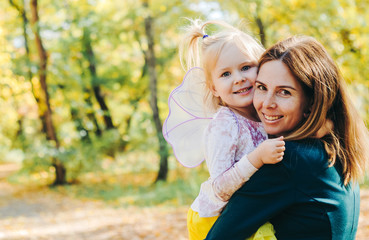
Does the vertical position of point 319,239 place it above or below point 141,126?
above

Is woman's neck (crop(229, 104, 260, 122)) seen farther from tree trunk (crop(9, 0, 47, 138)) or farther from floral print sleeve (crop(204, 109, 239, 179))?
tree trunk (crop(9, 0, 47, 138))

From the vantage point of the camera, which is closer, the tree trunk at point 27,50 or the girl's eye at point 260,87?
the girl's eye at point 260,87

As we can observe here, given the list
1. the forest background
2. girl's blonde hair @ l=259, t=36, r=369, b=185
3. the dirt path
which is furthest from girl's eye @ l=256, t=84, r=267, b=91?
the forest background

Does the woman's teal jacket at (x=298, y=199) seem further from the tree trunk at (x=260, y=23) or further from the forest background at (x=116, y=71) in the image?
the tree trunk at (x=260, y=23)

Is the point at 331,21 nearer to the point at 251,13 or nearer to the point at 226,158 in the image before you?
the point at 251,13

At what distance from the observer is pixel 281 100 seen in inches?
65.8

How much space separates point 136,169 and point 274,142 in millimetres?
13555

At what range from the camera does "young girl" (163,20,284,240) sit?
182 centimetres

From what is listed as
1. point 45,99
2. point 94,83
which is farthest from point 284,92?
point 94,83

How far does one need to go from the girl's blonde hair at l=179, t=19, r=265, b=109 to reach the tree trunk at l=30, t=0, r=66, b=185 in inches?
439

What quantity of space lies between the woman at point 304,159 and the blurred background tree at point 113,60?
6300 millimetres

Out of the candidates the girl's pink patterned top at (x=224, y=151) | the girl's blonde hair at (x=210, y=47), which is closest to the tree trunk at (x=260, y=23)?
the girl's blonde hair at (x=210, y=47)

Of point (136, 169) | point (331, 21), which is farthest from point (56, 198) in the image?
point (331, 21)

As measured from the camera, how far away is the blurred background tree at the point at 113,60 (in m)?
8.80
